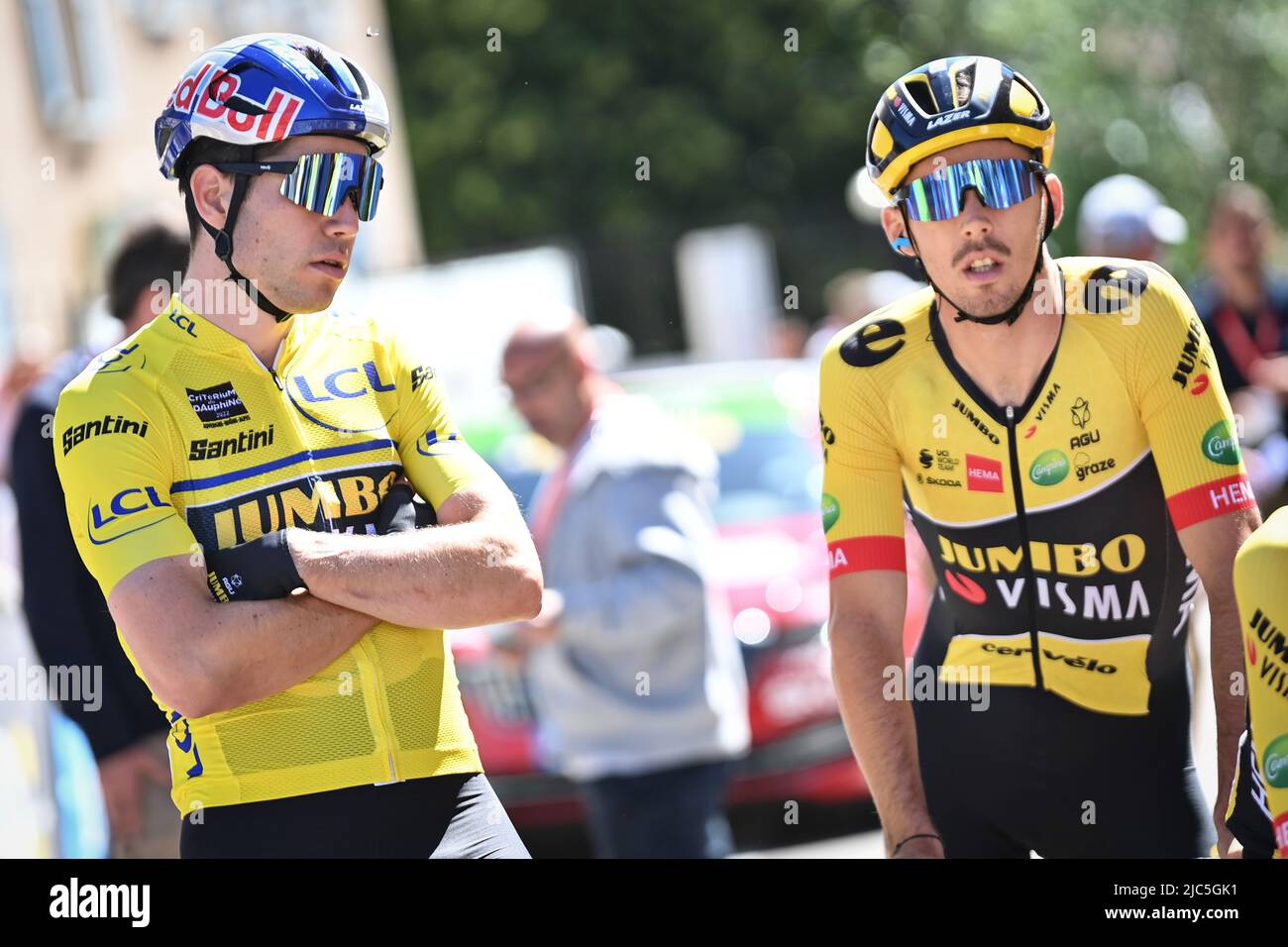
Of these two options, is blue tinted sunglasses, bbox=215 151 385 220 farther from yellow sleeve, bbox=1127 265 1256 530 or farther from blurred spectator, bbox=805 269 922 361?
blurred spectator, bbox=805 269 922 361

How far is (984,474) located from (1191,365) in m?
0.47

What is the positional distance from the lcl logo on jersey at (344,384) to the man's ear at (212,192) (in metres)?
0.35

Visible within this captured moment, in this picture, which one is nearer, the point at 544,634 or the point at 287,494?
the point at 287,494

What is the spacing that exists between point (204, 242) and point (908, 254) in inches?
56.6

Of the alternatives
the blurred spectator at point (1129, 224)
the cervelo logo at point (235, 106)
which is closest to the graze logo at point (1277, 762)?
the cervelo logo at point (235, 106)

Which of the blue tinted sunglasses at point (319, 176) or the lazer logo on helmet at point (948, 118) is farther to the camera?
the lazer logo on helmet at point (948, 118)

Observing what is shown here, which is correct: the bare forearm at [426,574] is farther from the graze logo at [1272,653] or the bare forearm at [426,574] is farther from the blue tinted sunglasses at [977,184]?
the graze logo at [1272,653]

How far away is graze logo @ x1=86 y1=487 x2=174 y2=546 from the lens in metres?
3.17

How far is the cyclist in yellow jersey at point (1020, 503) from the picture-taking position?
3.52m

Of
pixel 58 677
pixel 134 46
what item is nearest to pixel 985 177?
pixel 58 677

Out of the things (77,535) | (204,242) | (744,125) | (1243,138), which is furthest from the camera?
(744,125)

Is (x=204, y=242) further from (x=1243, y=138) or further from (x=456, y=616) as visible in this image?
(x=1243, y=138)

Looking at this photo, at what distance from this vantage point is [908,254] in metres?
3.74
